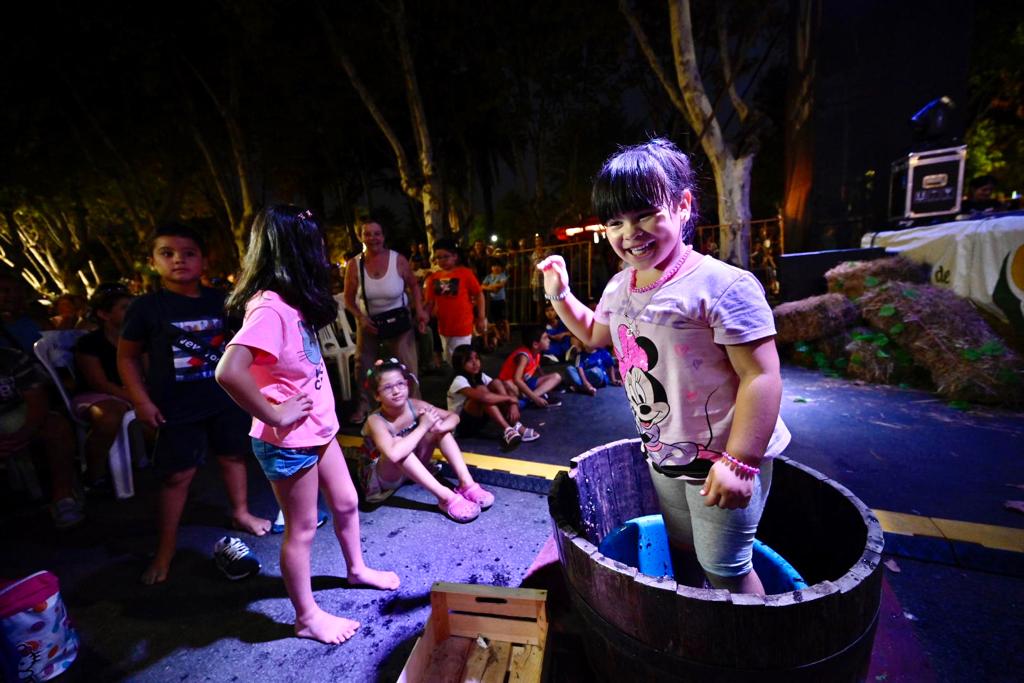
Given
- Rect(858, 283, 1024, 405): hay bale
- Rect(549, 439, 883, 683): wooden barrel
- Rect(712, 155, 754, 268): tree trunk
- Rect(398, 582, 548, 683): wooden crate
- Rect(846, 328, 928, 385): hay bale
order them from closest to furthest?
Rect(549, 439, 883, 683): wooden barrel, Rect(398, 582, 548, 683): wooden crate, Rect(858, 283, 1024, 405): hay bale, Rect(846, 328, 928, 385): hay bale, Rect(712, 155, 754, 268): tree trunk

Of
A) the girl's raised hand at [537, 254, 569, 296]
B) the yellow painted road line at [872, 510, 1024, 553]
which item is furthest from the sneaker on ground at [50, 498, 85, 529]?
the yellow painted road line at [872, 510, 1024, 553]

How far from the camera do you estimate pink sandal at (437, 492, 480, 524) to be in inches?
126

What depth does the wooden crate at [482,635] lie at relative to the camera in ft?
5.96

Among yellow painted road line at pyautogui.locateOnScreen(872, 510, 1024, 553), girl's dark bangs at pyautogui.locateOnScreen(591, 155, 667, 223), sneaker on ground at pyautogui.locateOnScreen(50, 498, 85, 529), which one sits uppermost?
girl's dark bangs at pyautogui.locateOnScreen(591, 155, 667, 223)

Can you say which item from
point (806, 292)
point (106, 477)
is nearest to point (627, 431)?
point (106, 477)

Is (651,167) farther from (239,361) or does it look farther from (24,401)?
(24,401)

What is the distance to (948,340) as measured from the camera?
5559 millimetres

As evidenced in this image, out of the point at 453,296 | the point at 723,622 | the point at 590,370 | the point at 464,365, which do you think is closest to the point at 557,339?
the point at 590,370

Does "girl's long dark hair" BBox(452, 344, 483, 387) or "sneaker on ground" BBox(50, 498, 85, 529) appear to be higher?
"girl's long dark hair" BBox(452, 344, 483, 387)

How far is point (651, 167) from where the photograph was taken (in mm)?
1402

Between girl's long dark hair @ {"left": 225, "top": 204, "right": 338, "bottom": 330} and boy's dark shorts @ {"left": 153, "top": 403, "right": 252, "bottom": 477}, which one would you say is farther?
boy's dark shorts @ {"left": 153, "top": 403, "right": 252, "bottom": 477}

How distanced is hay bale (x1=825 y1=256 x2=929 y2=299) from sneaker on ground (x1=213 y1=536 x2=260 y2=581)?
8.34m

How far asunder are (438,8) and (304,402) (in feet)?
45.2

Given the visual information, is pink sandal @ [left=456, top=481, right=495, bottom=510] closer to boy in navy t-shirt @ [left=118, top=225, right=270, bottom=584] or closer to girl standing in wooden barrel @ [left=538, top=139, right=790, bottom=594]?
boy in navy t-shirt @ [left=118, top=225, right=270, bottom=584]
